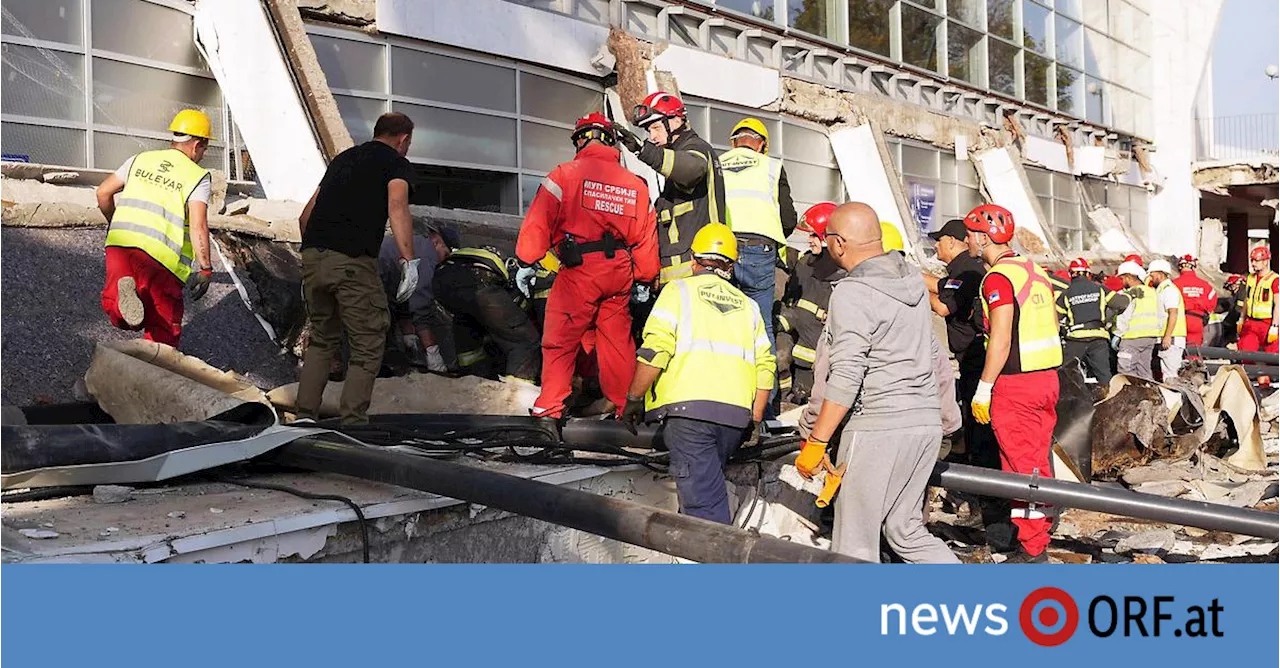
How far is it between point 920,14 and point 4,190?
1597cm

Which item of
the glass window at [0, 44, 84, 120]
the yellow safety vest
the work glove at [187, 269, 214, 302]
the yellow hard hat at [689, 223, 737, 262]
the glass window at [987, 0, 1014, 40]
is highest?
the glass window at [987, 0, 1014, 40]

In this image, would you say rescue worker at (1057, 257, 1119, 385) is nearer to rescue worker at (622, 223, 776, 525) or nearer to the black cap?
the black cap

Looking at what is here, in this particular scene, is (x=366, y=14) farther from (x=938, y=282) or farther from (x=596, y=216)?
(x=938, y=282)

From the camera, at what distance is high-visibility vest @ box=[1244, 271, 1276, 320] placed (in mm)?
14859

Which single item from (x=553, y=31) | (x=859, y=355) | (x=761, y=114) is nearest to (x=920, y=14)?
(x=761, y=114)

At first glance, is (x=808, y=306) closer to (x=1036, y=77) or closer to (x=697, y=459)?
(x=697, y=459)

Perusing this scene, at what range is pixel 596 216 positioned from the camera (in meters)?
6.04

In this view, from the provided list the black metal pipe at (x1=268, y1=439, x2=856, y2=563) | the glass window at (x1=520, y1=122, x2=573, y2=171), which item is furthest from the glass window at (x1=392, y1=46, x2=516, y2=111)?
the black metal pipe at (x1=268, y1=439, x2=856, y2=563)

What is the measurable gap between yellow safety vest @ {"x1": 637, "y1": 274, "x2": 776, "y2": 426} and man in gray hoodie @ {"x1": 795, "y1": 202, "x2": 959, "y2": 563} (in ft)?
1.34

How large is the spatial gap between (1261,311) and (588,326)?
494 inches

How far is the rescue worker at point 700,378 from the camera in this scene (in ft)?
15.4

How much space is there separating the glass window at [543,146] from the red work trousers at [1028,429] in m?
7.52

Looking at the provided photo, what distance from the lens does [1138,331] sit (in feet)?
39.4

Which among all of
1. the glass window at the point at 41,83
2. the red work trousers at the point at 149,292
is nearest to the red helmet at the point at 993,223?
the red work trousers at the point at 149,292
